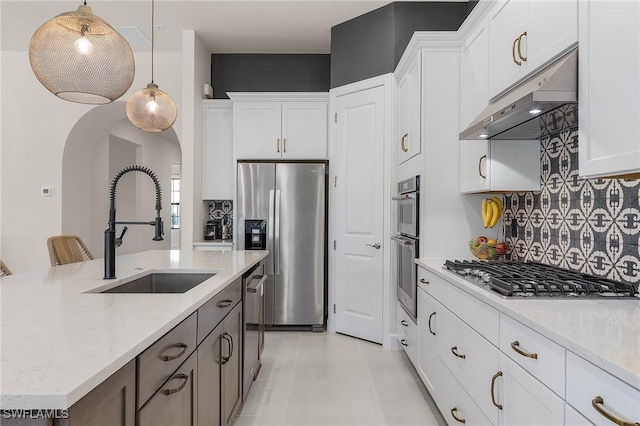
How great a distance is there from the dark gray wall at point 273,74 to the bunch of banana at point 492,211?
2.85 metres

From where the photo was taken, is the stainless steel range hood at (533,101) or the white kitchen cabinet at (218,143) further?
the white kitchen cabinet at (218,143)

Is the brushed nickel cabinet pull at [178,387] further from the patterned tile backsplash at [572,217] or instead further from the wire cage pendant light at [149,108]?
the wire cage pendant light at [149,108]

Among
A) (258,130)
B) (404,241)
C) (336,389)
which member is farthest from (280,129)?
(336,389)

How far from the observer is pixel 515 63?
2.03 m

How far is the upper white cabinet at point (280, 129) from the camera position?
14.5 ft

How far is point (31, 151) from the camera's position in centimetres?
486

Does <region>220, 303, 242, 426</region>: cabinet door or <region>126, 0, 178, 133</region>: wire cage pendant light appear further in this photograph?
<region>126, 0, 178, 133</region>: wire cage pendant light

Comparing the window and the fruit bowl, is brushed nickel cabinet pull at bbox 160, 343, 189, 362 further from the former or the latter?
the window

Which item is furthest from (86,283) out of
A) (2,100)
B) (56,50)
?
(2,100)

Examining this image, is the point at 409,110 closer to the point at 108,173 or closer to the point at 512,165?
the point at 512,165

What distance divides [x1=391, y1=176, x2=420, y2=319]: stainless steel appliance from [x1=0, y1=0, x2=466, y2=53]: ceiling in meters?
1.94

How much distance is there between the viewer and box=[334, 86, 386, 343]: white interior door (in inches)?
146

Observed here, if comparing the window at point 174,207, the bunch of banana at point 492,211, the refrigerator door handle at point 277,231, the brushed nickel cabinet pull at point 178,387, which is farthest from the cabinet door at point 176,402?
the window at point 174,207

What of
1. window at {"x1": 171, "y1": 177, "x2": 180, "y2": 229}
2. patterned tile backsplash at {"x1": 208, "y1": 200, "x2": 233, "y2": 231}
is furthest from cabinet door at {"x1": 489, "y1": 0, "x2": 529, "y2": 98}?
window at {"x1": 171, "y1": 177, "x2": 180, "y2": 229}
